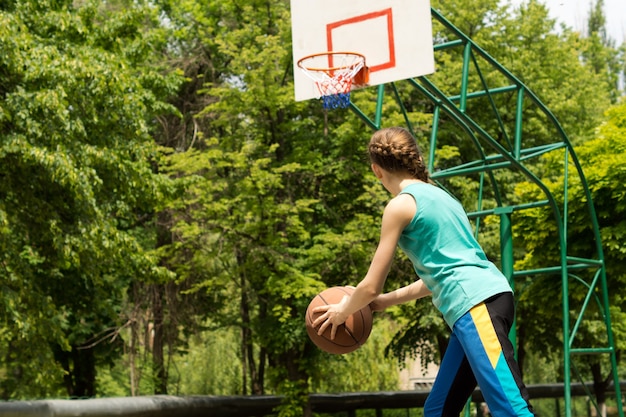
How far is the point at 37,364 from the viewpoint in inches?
620

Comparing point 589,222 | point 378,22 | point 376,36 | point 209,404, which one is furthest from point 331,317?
point 209,404

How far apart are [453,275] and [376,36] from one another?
206 inches

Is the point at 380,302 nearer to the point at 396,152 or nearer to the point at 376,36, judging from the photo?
the point at 396,152

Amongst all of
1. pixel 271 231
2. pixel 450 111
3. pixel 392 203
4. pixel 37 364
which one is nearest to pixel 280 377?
pixel 271 231

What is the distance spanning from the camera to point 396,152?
4027 mm

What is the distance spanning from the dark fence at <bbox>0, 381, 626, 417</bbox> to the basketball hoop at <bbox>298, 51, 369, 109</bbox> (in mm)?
7538

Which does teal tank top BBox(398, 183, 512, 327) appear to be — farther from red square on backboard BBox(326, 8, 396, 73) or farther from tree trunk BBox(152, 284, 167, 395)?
tree trunk BBox(152, 284, 167, 395)

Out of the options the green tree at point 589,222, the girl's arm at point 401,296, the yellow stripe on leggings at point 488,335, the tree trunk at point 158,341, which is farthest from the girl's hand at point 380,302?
the tree trunk at point 158,341

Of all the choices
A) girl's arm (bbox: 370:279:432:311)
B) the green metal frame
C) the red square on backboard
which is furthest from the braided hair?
the green metal frame

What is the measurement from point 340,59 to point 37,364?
32.0 feet

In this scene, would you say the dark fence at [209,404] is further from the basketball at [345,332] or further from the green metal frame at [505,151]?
the basketball at [345,332]

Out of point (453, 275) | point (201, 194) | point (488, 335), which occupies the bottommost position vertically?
point (488, 335)

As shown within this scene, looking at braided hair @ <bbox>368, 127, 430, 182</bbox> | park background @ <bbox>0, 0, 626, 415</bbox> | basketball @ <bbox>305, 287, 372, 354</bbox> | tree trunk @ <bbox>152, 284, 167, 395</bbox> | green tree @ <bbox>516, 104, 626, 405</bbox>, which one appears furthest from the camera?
tree trunk @ <bbox>152, 284, 167, 395</bbox>

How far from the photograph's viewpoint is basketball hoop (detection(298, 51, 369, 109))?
8.55 metres
